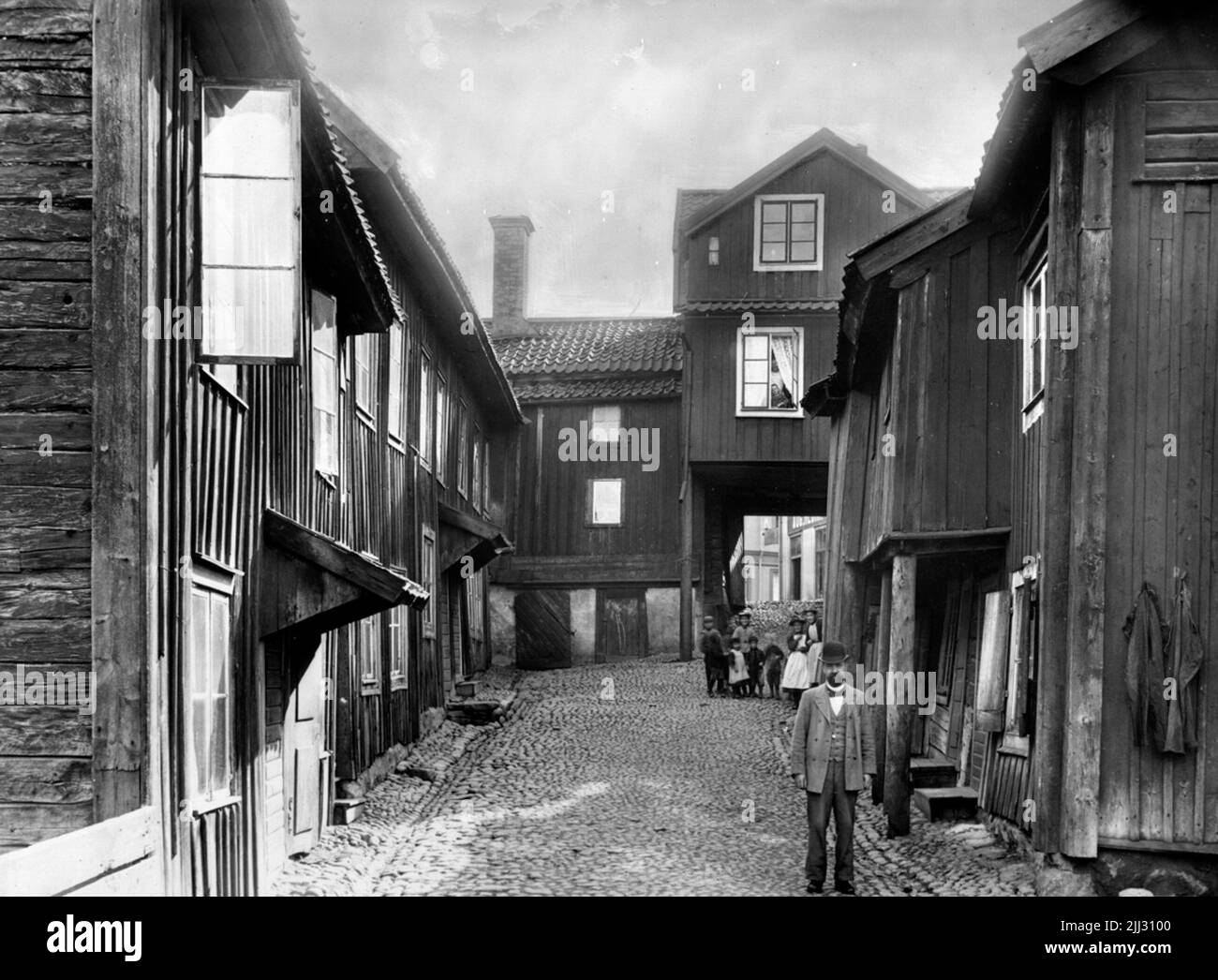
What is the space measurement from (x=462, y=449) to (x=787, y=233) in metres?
7.93

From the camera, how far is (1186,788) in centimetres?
951

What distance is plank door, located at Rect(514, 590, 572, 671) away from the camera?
2995 cm

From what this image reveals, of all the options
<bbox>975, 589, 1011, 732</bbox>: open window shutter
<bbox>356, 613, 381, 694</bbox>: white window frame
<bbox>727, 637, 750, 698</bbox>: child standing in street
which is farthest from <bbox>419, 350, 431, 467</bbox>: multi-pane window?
<bbox>975, 589, 1011, 732</bbox>: open window shutter

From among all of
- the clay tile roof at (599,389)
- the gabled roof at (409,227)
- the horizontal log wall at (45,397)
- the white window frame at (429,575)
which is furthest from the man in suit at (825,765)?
the clay tile roof at (599,389)

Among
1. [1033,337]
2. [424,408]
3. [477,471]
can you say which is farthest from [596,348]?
[1033,337]

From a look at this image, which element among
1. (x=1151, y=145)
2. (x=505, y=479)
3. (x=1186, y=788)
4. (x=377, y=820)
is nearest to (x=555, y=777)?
(x=377, y=820)

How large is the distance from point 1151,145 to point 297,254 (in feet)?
18.7

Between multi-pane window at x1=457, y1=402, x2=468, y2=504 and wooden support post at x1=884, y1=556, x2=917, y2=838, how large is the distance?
11.8 m

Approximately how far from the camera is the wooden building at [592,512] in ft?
98.1

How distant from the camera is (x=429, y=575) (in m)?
20.2

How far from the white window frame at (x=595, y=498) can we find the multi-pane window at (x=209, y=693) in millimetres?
21141

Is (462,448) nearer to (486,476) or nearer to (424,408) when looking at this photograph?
(486,476)

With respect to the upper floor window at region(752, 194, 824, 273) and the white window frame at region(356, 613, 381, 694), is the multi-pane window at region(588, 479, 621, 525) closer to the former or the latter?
the upper floor window at region(752, 194, 824, 273)

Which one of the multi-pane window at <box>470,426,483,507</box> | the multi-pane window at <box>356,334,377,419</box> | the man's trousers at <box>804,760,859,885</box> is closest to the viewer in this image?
the man's trousers at <box>804,760,859,885</box>
